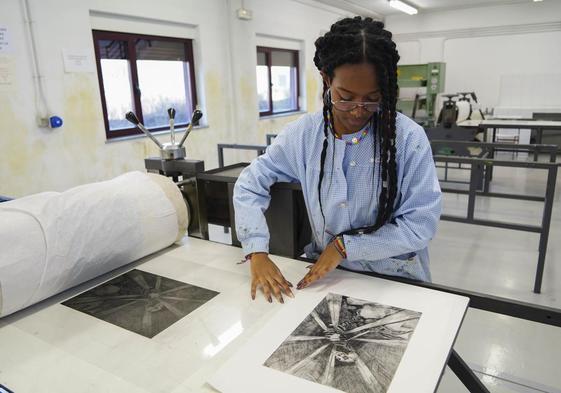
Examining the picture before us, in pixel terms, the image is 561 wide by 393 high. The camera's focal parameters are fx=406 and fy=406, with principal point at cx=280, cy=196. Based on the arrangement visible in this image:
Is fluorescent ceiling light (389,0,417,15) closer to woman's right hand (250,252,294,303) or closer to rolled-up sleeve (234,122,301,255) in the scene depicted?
rolled-up sleeve (234,122,301,255)

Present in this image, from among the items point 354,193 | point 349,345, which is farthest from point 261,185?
point 349,345

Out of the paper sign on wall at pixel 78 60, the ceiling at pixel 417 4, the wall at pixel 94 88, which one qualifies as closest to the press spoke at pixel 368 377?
the wall at pixel 94 88

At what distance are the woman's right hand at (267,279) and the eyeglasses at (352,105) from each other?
16.2 inches

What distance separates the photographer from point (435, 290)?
924 mm

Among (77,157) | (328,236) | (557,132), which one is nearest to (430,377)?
(328,236)

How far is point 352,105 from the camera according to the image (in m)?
0.89

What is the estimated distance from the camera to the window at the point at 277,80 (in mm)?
5828

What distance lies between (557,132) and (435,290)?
6777 millimetres

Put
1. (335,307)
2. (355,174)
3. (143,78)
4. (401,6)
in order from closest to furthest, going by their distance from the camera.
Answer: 1. (335,307)
2. (355,174)
3. (143,78)
4. (401,6)

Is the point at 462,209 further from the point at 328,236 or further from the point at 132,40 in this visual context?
the point at 132,40

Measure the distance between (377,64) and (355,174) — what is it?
10.5 inches

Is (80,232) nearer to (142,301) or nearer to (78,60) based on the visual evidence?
(142,301)

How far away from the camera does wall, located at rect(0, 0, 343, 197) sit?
9.77 ft

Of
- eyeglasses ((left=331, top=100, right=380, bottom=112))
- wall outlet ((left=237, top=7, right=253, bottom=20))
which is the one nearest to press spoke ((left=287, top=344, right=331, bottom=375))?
eyeglasses ((left=331, top=100, right=380, bottom=112))
